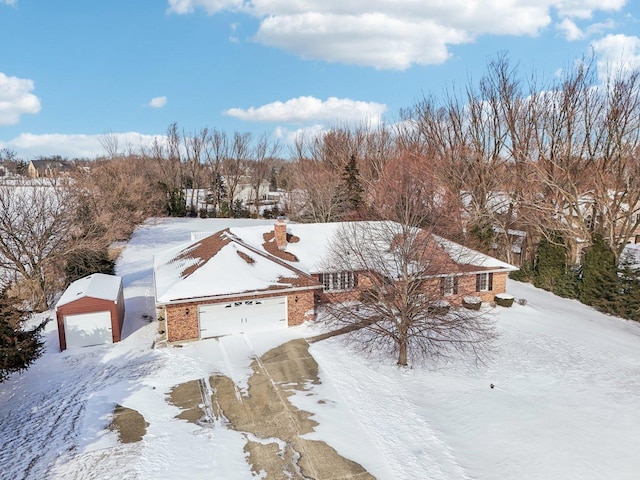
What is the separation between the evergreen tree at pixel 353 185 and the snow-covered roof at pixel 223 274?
2011cm

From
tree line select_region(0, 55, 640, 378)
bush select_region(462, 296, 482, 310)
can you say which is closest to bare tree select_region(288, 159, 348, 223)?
tree line select_region(0, 55, 640, 378)

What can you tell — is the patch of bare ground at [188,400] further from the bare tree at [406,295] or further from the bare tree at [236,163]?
the bare tree at [236,163]

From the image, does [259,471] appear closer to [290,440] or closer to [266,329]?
[290,440]

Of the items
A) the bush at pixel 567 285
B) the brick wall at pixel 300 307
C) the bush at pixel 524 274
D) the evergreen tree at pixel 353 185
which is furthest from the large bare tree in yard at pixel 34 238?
the bush at pixel 567 285

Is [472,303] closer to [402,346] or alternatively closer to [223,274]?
[402,346]

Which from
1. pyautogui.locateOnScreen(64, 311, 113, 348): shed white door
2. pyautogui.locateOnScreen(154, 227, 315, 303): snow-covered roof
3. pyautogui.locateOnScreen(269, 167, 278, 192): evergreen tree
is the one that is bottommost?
pyautogui.locateOnScreen(64, 311, 113, 348): shed white door

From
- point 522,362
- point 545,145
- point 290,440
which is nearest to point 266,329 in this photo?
point 290,440

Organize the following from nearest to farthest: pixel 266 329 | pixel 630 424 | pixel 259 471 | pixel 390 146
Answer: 1. pixel 259 471
2. pixel 630 424
3. pixel 266 329
4. pixel 390 146

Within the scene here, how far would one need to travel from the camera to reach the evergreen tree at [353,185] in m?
40.0

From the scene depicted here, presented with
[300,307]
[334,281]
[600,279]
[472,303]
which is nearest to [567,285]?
[600,279]

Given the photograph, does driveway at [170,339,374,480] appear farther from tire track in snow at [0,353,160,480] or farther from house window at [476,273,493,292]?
house window at [476,273,493,292]

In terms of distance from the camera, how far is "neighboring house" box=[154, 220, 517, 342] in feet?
56.0

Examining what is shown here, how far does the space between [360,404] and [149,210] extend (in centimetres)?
3816

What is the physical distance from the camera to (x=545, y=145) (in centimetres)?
2869
